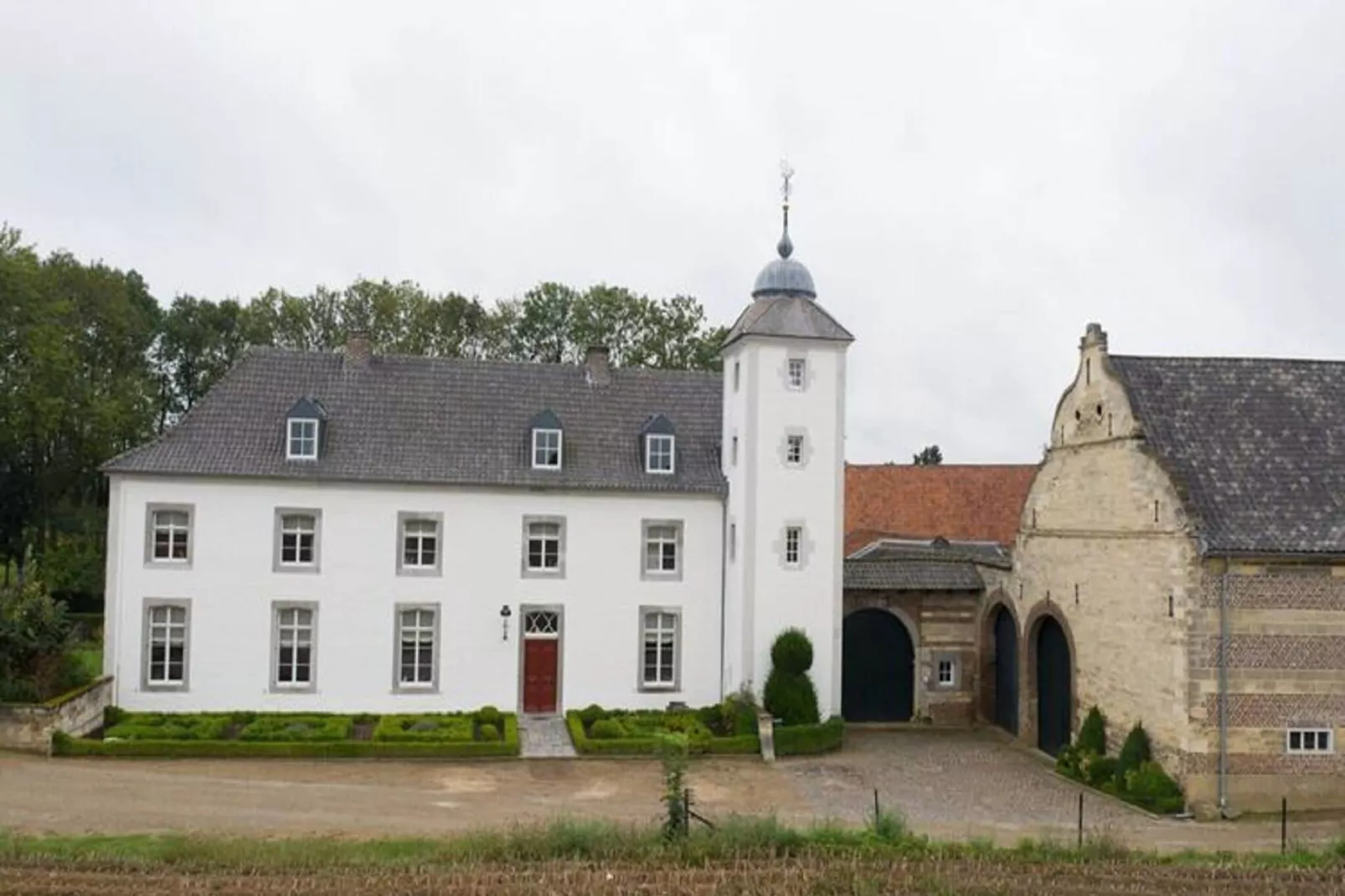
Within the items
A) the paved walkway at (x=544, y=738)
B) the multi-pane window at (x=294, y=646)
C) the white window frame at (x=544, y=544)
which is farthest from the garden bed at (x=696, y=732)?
the multi-pane window at (x=294, y=646)

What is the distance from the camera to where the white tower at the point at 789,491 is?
85.0 feet

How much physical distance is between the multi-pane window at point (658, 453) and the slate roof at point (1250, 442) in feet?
35.8

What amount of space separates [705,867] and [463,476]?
48.7 feet

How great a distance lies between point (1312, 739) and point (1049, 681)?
6135 mm

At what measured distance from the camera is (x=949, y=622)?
28922mm

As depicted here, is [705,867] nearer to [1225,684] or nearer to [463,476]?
[1225,684]

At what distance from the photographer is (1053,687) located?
2508 cm

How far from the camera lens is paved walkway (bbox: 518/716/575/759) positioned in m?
23.2

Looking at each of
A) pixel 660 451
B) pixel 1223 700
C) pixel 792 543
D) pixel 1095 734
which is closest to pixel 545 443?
pixel 660 451

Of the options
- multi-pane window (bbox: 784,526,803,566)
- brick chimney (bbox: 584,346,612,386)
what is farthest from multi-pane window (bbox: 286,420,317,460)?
multi-pane window (bbox: 784,526,803,566)

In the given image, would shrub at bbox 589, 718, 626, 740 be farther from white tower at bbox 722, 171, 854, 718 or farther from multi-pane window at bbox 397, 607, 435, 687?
multi-pane window at bbox 397, 607, 435, 687

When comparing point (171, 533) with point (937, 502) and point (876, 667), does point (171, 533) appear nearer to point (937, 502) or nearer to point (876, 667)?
point (876, 667)

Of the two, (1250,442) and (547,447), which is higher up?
(547,447)

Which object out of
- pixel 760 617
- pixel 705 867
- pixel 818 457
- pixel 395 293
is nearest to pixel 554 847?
pixel 705 867
